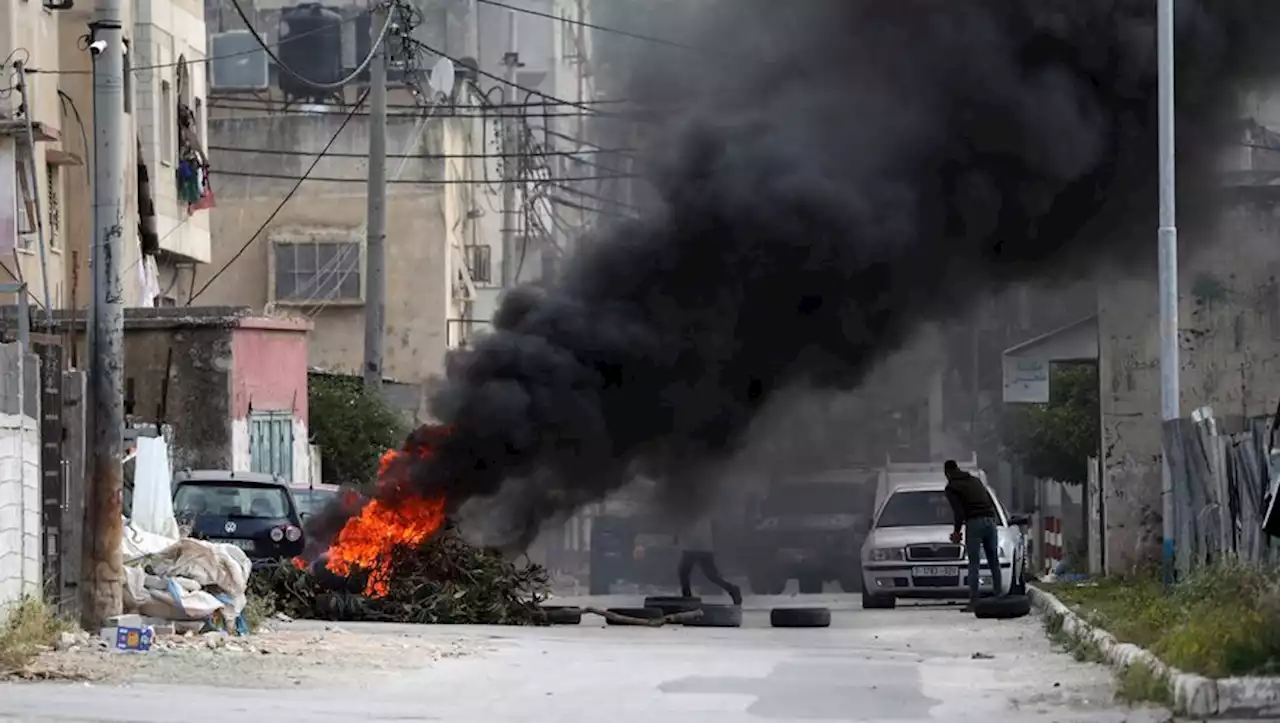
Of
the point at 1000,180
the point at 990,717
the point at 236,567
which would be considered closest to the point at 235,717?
the point at 990,717

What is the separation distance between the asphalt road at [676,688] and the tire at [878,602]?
472 cm

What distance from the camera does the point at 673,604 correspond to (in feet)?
63.4

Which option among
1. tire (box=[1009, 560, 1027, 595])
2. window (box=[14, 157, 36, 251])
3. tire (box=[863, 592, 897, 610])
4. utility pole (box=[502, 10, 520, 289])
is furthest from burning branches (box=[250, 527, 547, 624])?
utility pole (box=[502, 10, 520, 289])

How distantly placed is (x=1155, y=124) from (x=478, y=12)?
31.3 m

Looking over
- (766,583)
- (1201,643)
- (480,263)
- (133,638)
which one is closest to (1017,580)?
(766,583)

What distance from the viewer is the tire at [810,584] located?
2722 cm

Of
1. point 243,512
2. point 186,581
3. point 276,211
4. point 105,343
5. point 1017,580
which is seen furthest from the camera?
point 276,211

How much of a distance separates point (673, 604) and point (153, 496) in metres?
5.11

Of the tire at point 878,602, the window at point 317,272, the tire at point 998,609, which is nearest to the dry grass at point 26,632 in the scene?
the tire at point 998,609

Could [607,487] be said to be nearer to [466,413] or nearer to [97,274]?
[466,413]

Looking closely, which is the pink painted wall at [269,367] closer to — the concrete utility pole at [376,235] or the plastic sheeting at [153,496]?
the concrete utility pole at [376,235]

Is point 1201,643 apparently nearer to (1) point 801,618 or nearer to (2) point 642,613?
(1) point 801,618

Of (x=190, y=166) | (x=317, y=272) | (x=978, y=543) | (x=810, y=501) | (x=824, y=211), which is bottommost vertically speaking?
(x=978, y=543)

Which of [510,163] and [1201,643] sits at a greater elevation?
[510,163]
